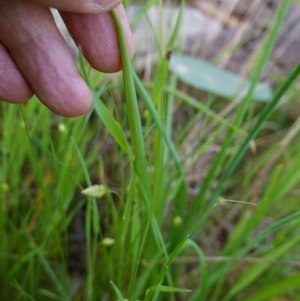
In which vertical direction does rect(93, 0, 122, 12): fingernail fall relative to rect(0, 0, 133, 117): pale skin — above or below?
above

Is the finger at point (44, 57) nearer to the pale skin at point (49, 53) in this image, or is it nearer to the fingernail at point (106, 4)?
the pale skin at point (49, 53)

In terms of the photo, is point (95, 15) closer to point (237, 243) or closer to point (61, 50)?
point (61, 50)

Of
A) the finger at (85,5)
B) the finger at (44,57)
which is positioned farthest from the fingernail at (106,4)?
the finger at (44,57)

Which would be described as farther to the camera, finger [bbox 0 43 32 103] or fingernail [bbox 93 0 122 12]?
Result: finger [bbox 0 43 32 103]

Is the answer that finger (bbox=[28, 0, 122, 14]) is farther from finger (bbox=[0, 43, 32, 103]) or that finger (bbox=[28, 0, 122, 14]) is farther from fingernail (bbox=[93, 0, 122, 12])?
finger (bbox=[0, 43, 32, 103])

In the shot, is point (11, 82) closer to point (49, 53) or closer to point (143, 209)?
point (49, 53)

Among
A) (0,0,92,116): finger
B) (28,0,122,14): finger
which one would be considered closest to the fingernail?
(28,0,122,14): finger
